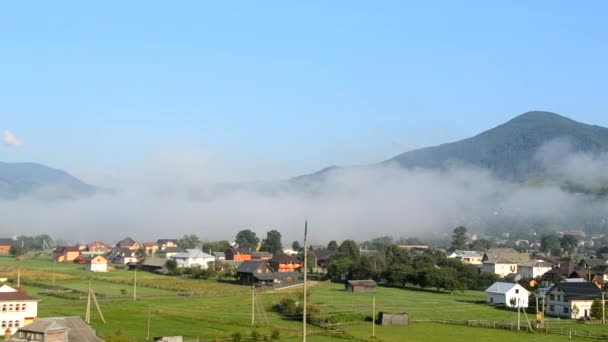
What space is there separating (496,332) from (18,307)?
2646cm

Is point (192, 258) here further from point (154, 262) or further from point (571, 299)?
point (571, 299)

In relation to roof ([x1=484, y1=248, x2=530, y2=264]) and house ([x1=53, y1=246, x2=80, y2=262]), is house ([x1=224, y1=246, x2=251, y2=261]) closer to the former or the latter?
house ([x1=53, y1=246, x2=80, y2=262])

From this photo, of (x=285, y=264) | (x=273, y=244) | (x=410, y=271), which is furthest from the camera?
(x=273, y=244)

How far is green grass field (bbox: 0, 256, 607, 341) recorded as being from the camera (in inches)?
1556

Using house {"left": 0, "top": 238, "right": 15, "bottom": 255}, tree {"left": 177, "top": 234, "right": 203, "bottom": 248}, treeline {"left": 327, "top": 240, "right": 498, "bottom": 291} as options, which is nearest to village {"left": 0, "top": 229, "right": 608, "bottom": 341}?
treeline {"left": 327, "top": 240, "right": 498, "bottom": 291}

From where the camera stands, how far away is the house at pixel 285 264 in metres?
90.6

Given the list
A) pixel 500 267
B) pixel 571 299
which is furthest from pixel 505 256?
pixel 571 299

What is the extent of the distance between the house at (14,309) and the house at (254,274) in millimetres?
36033

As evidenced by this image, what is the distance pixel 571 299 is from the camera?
5300cm

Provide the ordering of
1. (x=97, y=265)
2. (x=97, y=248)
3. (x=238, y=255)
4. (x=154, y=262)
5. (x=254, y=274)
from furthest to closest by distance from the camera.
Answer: (x=97, y=248), (x=238, y=255), (x=154, y=262), (x=97, y=265), (x=254, y=274)

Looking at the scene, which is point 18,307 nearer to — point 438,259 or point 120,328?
point 120,328

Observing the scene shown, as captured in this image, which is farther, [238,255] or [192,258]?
[238,255]

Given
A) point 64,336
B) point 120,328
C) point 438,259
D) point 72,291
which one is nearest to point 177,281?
point 72,291

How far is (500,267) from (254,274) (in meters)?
37.3
